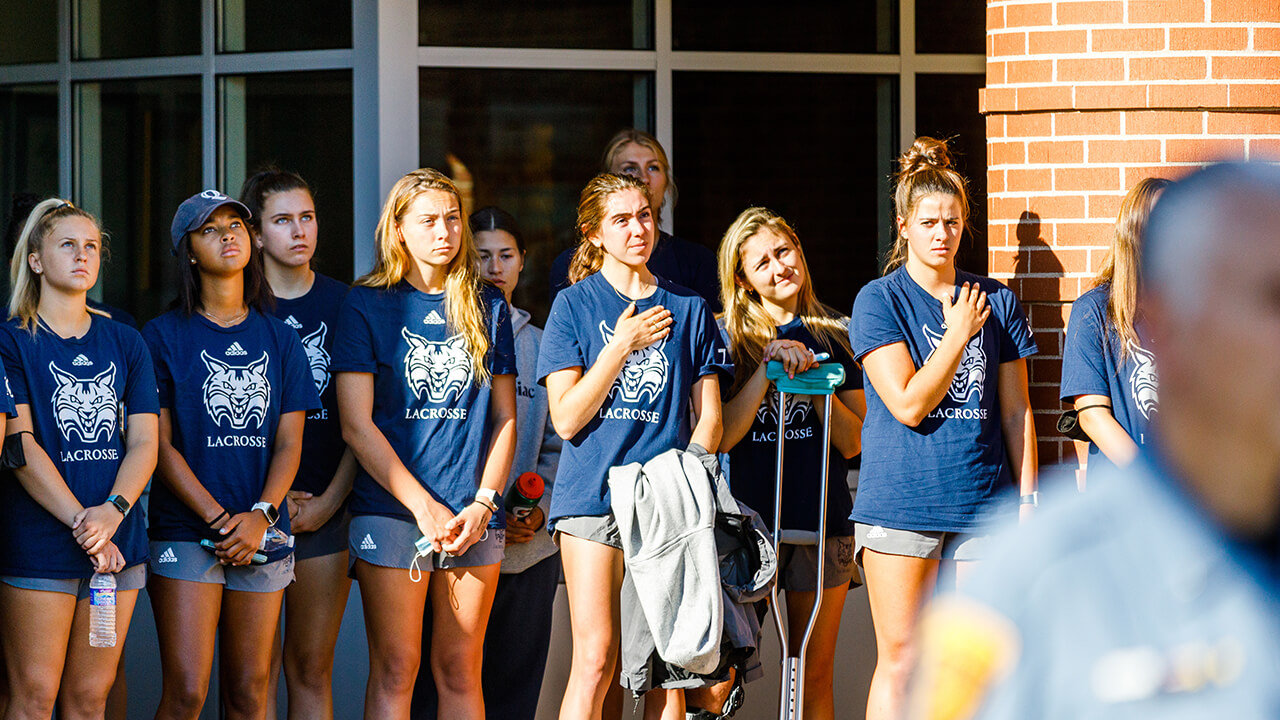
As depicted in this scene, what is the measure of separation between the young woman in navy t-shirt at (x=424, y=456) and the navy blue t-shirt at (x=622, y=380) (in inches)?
9.4

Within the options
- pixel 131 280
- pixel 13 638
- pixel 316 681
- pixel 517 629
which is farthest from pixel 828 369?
pixel 131 280

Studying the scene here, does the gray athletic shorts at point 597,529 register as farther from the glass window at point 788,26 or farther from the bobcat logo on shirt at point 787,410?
the glass window at point 788,26

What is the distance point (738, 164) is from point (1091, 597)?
601 cm

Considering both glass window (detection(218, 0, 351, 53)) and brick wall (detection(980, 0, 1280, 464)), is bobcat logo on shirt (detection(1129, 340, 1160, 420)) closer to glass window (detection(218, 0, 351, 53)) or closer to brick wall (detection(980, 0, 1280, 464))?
brick wall (detection(980, 0, 1280, 464))

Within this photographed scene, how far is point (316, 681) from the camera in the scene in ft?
14.2

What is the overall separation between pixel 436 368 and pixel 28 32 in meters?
4.15

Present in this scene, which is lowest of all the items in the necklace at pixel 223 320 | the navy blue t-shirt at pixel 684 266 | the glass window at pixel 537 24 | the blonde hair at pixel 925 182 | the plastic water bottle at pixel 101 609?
the plastic water bottle at pixel 101 609

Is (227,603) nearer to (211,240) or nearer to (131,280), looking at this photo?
(211,240)

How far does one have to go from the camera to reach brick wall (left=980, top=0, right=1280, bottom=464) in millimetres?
4539

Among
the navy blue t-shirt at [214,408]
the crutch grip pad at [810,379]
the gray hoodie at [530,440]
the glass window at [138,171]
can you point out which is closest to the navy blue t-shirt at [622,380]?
the crutch grip pad at [810,379]

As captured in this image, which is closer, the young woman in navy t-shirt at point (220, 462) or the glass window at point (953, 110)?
the young woman in navy t-shirt at point (220, 462)

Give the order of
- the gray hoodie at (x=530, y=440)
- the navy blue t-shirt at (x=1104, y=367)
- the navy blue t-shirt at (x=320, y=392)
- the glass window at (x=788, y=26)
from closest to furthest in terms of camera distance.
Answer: the navy blue t-shirt at (x=1104, y=367) < the navy blue t-shirt at (x=320, y=392) < the gray hoodie at (x=530, y=440) < the glass window at (x=788, y=26)

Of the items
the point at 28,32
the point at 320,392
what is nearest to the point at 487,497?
the point at 320,392

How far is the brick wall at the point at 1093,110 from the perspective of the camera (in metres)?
4.54
